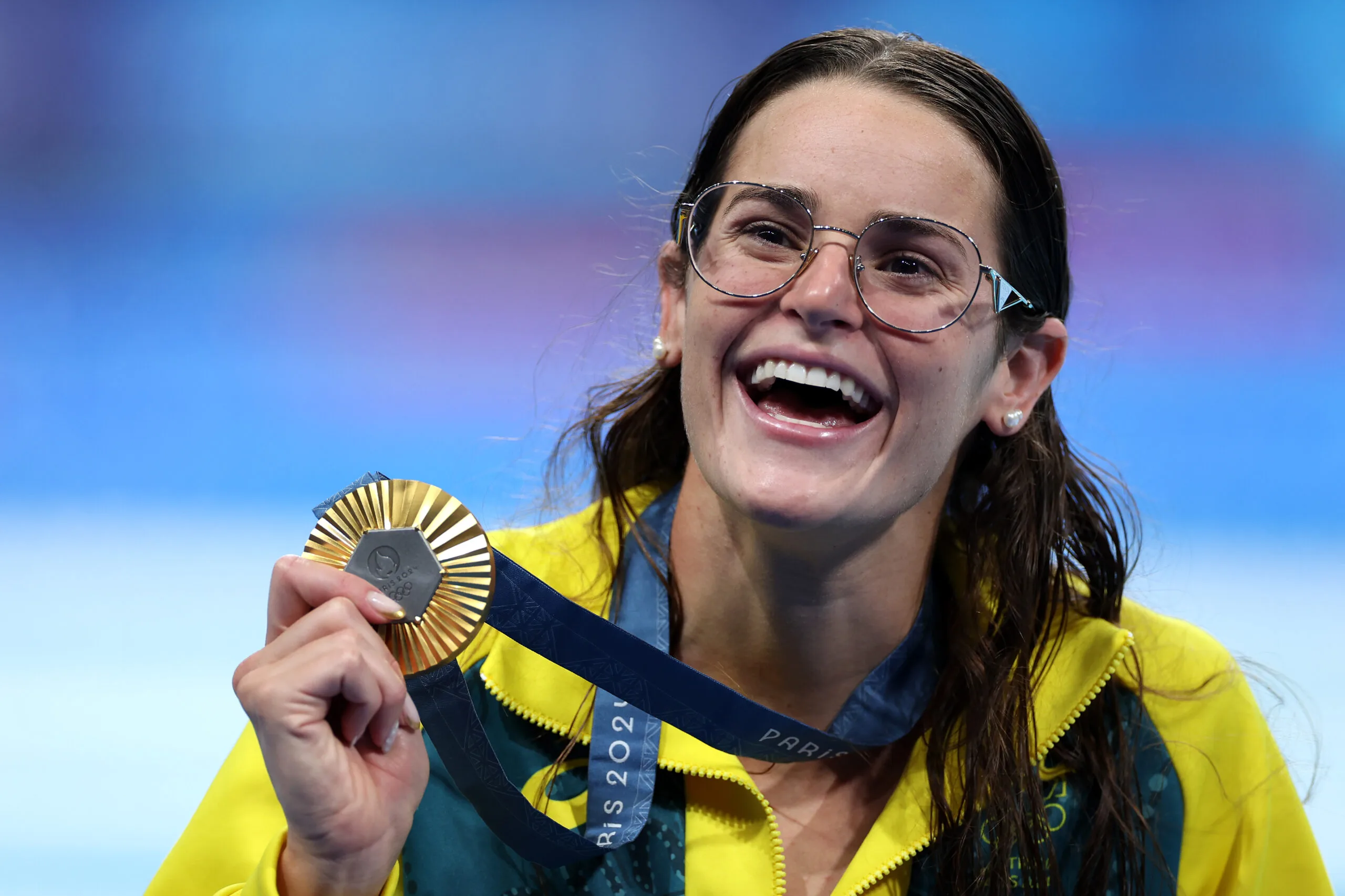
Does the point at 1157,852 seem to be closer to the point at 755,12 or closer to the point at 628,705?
the point at 628,705

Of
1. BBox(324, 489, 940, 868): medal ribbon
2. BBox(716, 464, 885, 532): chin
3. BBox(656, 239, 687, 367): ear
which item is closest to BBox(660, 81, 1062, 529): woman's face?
BBox(716, 464, 885, 532): chin

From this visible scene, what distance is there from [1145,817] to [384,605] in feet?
3.83

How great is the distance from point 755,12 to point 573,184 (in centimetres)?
87

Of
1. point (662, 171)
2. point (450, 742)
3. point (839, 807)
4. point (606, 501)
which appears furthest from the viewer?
point (662, 171)

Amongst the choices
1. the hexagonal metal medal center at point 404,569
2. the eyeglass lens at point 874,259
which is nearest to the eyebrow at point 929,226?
the eyeglass lens at point 874,259

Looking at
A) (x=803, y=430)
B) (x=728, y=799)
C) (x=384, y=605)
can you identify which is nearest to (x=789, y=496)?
(x=803, y=430)

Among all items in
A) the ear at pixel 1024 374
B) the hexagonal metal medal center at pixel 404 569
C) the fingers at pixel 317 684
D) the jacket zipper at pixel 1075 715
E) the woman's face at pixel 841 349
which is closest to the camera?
the fingers at pixel 317 684

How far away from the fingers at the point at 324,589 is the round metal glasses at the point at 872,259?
2.08 feet

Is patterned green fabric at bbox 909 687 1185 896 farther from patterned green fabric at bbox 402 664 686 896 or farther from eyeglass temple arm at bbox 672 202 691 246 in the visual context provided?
eyeglass temple arm at bbox 672 202 691 246

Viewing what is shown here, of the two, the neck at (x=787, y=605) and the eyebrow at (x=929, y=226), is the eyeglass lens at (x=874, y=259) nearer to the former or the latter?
the eyebrow at (x=929, y=226)

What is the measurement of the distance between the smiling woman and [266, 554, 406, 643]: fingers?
0.53ft

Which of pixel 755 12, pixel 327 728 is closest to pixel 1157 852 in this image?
pixel 327 728

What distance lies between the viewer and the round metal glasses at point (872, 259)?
1801 mm

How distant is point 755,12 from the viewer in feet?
15.8
